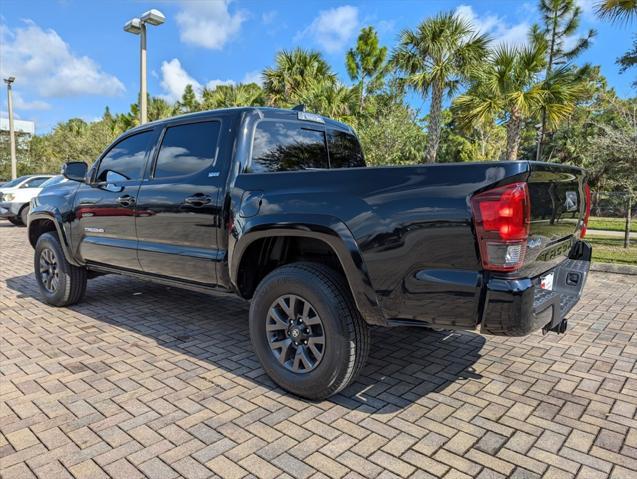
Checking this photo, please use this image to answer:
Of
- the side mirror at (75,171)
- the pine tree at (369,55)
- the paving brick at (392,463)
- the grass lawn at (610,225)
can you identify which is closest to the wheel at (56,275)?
the side mirror at (75,171)

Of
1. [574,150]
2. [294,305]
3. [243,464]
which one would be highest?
[574,150]

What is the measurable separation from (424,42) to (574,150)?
18.7 m

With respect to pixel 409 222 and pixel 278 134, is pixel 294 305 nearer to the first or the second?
pixel 409 222

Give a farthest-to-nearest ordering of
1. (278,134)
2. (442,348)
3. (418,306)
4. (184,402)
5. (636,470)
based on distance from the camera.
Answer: (442,348)
(278,134)
(184,402)
(418,306)
(636,470)

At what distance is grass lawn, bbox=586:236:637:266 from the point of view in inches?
328

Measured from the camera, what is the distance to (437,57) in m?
12.1

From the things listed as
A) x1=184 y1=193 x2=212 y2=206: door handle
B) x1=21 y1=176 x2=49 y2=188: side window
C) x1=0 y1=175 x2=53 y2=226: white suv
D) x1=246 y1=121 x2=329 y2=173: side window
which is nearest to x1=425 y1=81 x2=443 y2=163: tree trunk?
x1=246 y1=121 x2=329 y2=173: side window

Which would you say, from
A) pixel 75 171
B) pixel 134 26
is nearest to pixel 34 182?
pixel 134 26

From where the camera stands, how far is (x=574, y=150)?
26.3 metres

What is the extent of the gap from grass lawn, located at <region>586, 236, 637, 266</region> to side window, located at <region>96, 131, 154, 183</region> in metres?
7.91

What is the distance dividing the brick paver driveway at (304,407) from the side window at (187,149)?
1.53 m

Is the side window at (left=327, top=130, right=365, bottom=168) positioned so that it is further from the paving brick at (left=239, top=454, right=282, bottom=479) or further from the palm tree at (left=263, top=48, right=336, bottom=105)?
the palm tree at (left=263, top=48, right=336, bottom=105)

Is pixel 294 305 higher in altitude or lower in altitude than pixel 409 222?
lower

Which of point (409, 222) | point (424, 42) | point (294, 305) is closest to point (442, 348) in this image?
point (294, 305)
